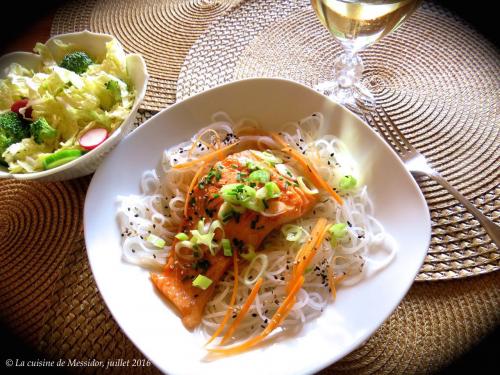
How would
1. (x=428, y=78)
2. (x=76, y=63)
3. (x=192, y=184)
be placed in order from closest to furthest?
(x=192, y=184), (x=76, y=63), (x=428, y=78)

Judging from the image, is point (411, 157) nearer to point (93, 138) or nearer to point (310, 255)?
point (310, 255)

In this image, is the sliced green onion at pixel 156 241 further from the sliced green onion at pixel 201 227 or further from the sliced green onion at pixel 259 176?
the sliced green onion at pixel 259 176

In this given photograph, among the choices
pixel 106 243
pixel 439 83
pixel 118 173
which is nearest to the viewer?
pixel 106 243

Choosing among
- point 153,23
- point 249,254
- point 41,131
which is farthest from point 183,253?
point 153,23

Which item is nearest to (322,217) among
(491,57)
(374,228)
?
(374,228)

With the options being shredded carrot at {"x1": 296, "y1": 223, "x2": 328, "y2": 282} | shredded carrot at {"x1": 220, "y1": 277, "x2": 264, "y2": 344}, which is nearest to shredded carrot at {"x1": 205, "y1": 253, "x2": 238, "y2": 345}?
shredded carrot at {"x1": 220, "y1": 277, "x2": 264, "y2": 344}

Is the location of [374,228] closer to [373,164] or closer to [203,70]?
[373,164]

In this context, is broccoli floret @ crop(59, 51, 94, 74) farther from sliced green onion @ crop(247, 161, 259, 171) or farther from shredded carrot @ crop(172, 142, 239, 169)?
sliced green onion @ crop(247, 161, 259, 171)
